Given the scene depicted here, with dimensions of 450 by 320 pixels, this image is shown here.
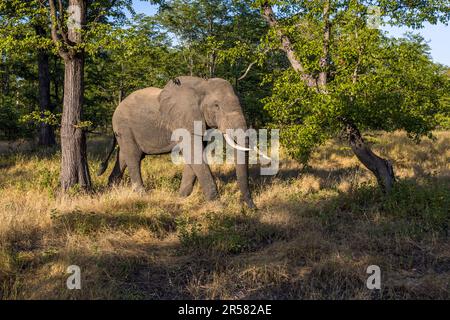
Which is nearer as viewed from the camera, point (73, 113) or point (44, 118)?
point (44, 118)

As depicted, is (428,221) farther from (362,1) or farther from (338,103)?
(362,1)

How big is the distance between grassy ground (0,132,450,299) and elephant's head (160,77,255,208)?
1.30 metres

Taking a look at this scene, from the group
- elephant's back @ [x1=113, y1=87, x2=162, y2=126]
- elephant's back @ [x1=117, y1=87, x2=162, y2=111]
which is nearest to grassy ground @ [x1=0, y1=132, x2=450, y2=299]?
elephant's back @ [x1=113, y1=87, x2=162, y2=126]

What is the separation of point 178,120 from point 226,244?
4.17m

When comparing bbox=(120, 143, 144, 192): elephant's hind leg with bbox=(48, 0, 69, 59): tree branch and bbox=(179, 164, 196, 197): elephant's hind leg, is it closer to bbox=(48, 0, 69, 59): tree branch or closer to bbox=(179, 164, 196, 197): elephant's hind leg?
bbox=(179, 164, 196, 197): elephant's hind leg

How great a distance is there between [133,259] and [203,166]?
366 cm

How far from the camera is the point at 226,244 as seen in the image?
578 cm

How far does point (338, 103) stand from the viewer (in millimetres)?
7508

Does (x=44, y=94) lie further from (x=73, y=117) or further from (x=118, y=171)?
(x=73, y=117)

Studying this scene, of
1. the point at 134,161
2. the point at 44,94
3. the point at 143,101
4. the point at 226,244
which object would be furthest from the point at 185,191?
the point at 44,94

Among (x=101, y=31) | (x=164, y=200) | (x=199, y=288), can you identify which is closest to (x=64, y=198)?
(x=164, y=200)

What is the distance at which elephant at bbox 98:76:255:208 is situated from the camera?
8.61 m

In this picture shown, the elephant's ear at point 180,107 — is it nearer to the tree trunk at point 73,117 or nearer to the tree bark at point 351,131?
the tree trunk at point 73,117
